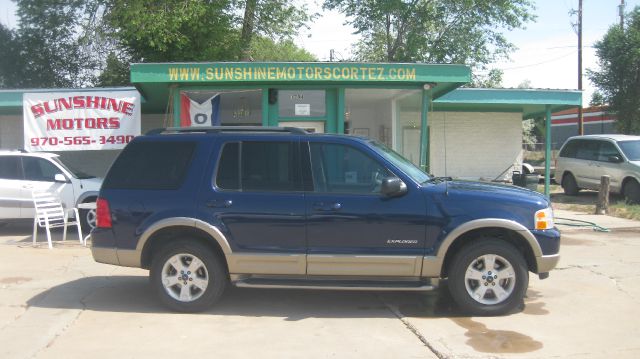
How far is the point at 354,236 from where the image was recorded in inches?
229

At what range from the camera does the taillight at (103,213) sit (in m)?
6.16

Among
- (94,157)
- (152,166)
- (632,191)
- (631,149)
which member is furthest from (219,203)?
(631,149)

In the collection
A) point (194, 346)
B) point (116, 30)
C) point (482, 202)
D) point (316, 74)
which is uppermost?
point (116, 30)

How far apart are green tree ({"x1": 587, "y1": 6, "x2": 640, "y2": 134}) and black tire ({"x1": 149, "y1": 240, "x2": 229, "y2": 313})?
98.1ft

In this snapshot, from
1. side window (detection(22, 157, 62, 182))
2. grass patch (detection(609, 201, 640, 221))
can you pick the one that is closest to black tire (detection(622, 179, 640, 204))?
grass patch (detection(609, 201, 640, 221))

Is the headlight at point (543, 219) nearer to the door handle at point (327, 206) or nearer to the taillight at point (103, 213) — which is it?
the door handle at point (327, 206)

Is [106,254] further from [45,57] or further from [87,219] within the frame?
[45,57]

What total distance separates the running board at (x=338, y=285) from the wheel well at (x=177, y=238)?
1.59 feet

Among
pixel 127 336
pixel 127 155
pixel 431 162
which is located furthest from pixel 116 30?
pixel 127 336

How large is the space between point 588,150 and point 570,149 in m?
1.05

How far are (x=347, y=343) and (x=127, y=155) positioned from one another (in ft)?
10.4

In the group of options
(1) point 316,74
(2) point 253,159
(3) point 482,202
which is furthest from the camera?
(1) point 316,74

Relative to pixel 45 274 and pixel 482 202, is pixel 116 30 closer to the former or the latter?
pixel 45 274

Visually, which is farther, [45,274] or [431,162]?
[431,162]
